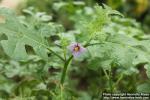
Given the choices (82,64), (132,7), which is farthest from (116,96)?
(132,7)

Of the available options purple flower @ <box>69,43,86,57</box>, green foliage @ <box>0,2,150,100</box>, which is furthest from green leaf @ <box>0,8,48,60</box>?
purple flower @ <box>69,43,86,57</box>

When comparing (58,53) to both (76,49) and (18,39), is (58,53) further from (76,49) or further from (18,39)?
(18,39)

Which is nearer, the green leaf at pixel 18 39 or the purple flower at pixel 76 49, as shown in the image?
the green leaf at pixel 18 39

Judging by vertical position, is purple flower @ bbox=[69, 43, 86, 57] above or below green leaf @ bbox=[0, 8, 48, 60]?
below

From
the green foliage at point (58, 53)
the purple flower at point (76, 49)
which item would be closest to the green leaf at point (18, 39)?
the green foliage at point (58, 53)

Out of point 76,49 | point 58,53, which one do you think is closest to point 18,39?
point 76,49

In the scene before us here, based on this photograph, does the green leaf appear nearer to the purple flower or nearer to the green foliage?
the green foliage

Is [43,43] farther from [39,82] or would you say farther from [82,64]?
[82,64]

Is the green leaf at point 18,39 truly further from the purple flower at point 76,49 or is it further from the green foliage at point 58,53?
the purple flower at point 76,49
